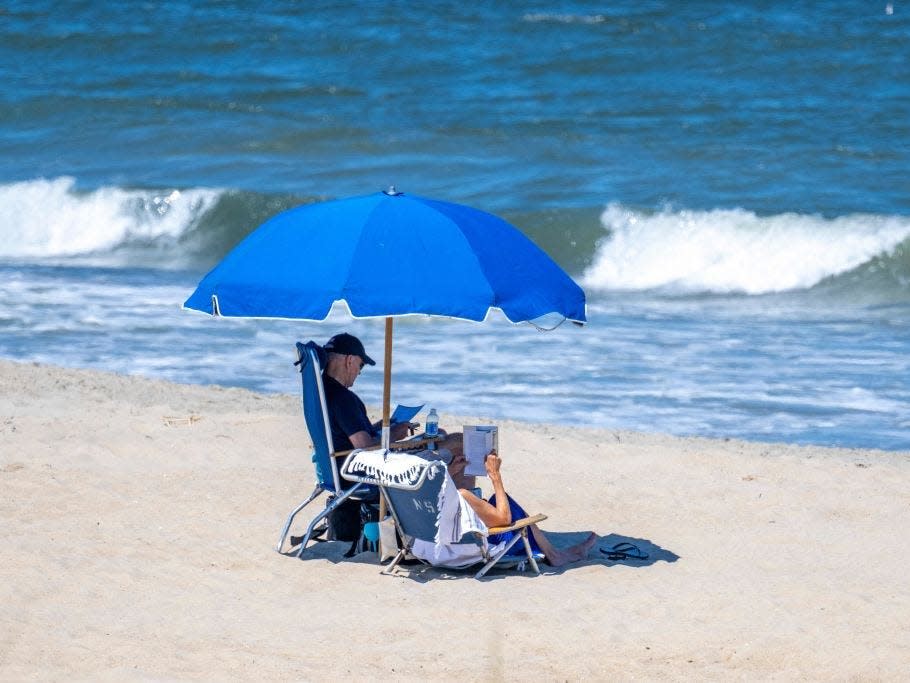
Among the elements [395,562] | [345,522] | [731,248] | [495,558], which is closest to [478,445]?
[495,558]

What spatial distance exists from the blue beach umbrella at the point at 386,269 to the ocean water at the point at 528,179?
421cm

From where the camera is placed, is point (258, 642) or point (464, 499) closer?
point (258, 642)

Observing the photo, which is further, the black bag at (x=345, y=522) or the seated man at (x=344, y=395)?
the black bag at (x=345, y=522)

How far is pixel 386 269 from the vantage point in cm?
599

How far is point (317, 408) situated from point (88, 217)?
14.1m

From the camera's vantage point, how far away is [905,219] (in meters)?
18.0

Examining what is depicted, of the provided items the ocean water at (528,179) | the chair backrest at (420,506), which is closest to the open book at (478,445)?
the chair backrest at (420,506)

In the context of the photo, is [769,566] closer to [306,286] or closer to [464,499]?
[464,499]

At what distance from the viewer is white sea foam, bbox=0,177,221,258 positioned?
763 inches

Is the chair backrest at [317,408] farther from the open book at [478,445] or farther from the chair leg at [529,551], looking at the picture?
the chair leg at [529,551]

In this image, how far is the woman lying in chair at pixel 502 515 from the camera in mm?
6574

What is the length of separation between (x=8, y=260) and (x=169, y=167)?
4170mm

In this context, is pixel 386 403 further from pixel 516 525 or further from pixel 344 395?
pixel 516 525

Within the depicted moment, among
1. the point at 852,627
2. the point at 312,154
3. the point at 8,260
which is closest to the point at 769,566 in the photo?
the point at 852,627
